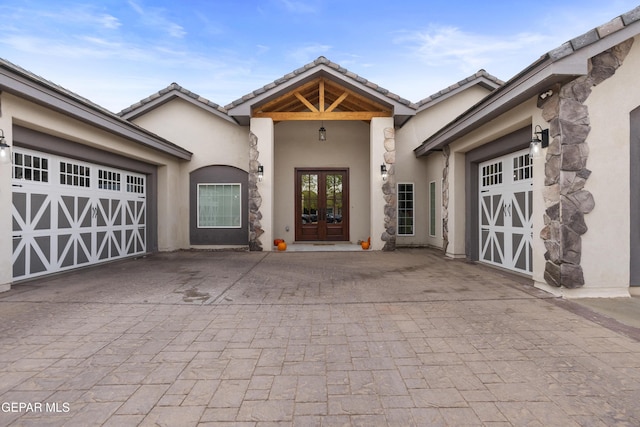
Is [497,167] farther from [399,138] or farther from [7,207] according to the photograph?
[7,207]

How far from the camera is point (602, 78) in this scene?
4492 mm

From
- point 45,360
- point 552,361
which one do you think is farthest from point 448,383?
point 45,360

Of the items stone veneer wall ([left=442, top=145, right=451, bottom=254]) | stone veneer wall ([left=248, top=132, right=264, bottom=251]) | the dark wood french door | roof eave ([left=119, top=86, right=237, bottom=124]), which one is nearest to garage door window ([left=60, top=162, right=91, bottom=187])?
roof eave ([left=119, top=86, right=237, bottom=124])

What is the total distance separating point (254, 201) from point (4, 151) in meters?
5.56

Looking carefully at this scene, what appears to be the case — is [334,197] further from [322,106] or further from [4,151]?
[4,151]

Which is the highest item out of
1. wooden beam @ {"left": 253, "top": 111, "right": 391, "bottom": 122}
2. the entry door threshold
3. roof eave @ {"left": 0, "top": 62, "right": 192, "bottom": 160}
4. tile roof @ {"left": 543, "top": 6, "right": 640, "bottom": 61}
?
wooden beam @ {"left": 253, "top": 111, "right": 391, "bottom": 122}

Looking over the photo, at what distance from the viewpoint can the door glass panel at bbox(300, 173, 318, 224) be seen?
1150 centimetres

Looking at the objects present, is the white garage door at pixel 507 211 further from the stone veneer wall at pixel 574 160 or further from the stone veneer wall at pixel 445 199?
the stone veneer wall at pixel 574 160

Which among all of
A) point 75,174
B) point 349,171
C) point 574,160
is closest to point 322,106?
point 349,171

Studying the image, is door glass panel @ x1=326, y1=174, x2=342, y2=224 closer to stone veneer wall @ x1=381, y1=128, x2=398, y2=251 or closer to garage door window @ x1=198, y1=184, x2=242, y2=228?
stone veneer wall @ x1=381, y1=128, x2=398, y2=251

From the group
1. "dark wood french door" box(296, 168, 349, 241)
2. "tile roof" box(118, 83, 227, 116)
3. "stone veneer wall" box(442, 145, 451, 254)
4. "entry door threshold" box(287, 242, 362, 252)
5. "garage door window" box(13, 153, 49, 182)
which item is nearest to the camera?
"garage door window" box(13, 153, 49, 182)

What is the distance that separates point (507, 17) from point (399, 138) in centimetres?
484

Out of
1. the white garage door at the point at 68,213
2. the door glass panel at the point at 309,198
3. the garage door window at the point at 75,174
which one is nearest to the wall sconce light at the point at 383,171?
the door glass panel at the point at 309,198

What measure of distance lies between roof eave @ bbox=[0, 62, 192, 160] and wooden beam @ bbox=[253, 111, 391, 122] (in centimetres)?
329
